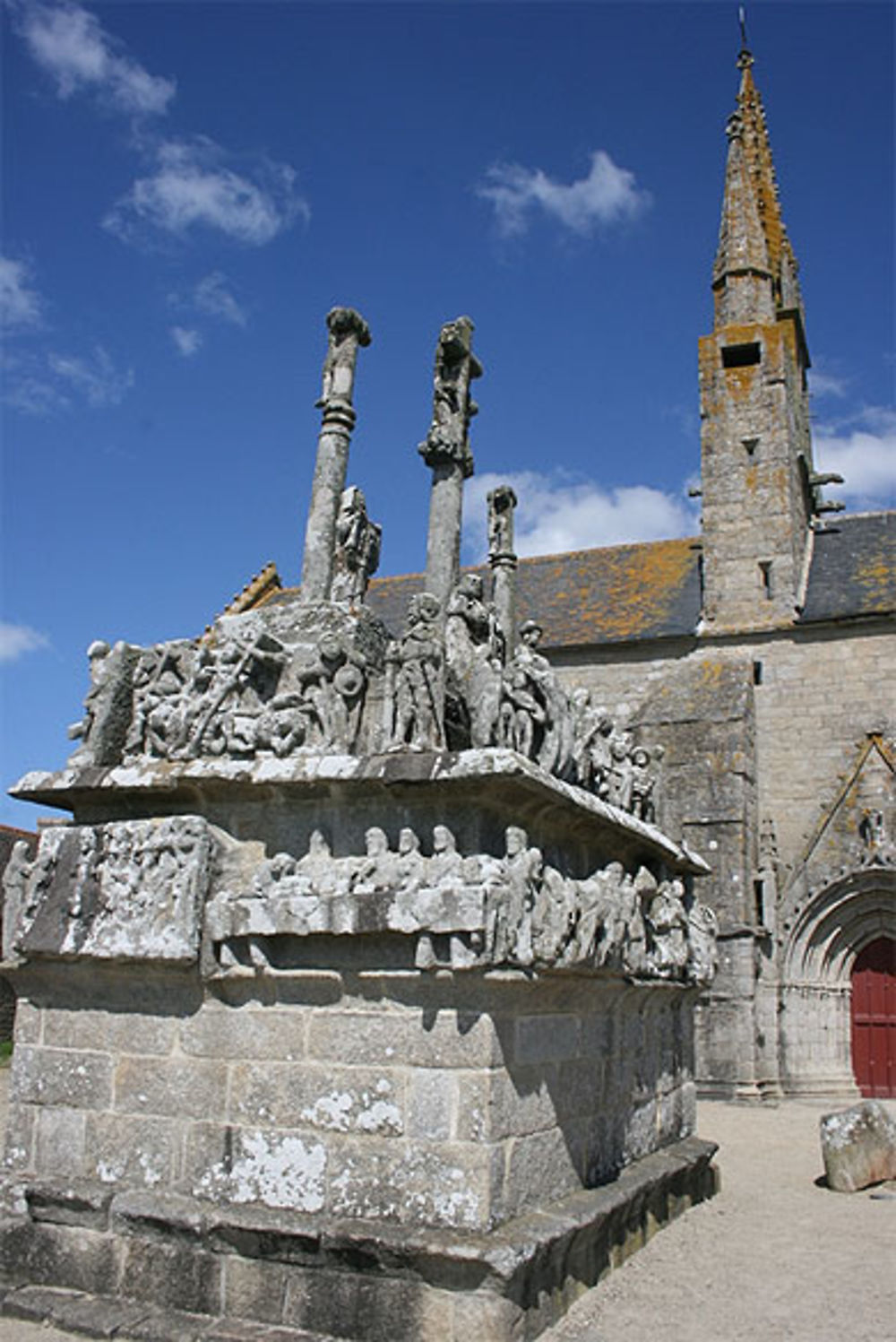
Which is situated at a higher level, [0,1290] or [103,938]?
[103,938]

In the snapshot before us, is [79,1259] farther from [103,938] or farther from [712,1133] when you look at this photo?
[712,1133]

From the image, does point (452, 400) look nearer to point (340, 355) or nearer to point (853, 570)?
point (340, 355)

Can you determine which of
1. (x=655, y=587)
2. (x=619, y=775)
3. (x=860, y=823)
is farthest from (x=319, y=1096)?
(x=655, y=587)

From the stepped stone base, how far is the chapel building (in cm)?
1022

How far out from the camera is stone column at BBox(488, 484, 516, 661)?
25.5 ft

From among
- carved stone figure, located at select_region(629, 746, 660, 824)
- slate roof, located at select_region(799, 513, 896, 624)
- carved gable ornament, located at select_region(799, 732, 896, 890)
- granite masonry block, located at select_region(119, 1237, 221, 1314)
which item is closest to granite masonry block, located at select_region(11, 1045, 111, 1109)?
granite masonry block, located at select_region(119, 1237, 221, 1314)

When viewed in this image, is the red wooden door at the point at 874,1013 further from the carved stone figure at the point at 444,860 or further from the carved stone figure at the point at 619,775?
the carved stone figure at the point at 444,860

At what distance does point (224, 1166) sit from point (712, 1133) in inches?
318

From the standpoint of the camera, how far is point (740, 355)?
20109 millimetres

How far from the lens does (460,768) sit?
14.4 ft

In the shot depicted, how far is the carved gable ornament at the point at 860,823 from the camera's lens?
15.8 meters

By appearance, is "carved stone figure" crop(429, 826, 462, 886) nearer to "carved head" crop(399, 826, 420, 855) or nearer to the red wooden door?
"carved head" crop(399, 826, 420, 855)

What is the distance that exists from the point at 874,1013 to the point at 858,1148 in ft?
31.2

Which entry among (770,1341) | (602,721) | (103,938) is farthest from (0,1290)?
(602,721)
